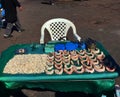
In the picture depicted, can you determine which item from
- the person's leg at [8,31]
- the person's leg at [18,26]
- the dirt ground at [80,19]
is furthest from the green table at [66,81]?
the person's leg at [18,26]

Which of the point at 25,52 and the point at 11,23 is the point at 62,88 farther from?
the point at 11,23

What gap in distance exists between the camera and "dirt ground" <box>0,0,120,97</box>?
11151 millimetres

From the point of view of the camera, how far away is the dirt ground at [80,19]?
1115cm

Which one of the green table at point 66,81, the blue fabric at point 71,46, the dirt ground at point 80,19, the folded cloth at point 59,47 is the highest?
the blue fabric at point 71,46

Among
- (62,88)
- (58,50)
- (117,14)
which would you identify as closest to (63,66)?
(62,88)

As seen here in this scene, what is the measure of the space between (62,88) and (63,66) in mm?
326

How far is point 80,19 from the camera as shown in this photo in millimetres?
14922

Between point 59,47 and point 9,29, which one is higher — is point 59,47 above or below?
above

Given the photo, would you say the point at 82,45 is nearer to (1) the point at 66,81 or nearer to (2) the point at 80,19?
(1) the point at 66,81

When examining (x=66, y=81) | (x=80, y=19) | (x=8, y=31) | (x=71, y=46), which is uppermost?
(x=71, y=46)

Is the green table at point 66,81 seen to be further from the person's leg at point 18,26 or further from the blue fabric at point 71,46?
the person's leg at point 18,26

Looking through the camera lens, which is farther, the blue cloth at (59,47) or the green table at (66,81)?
the blue cloth at (59,47)

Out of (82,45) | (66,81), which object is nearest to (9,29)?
(82,45)

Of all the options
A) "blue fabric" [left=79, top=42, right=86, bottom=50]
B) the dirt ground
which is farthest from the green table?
the dirt ground
